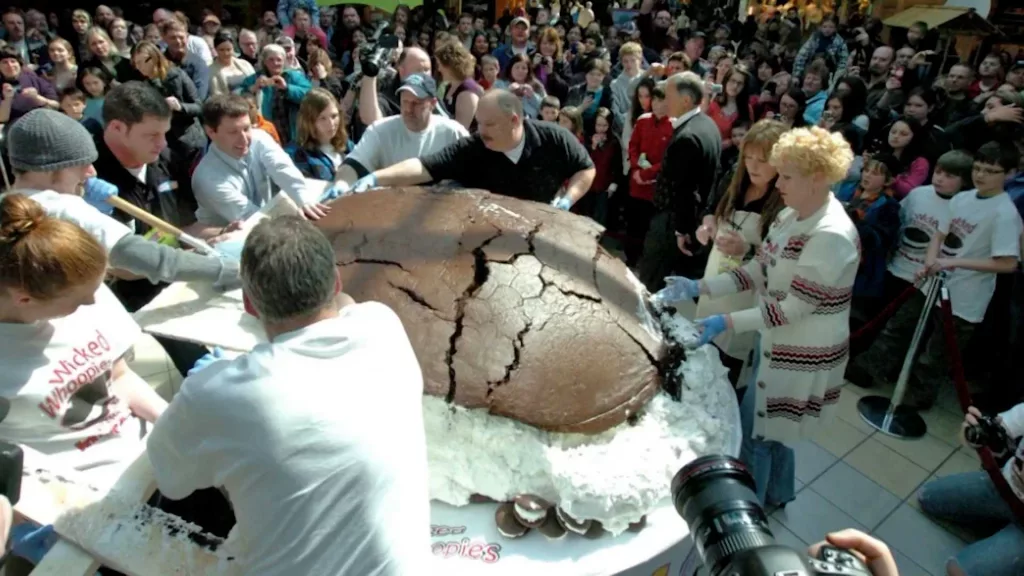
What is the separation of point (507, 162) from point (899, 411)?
8.22ft

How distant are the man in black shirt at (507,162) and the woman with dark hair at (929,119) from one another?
2.47 metres

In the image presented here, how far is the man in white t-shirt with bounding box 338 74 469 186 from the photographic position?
302 centimetres

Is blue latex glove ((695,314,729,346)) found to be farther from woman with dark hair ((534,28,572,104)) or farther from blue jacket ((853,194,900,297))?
woman with dark hair ((534,28,572,104))

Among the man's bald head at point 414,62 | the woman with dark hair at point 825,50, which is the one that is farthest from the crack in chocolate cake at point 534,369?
the woman with dark hair at point 825,50

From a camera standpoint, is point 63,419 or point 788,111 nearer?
point 63,419

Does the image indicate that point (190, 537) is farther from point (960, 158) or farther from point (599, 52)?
point (599, 52)

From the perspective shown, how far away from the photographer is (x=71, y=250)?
1344 mm

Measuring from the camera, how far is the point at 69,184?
6.20 feet

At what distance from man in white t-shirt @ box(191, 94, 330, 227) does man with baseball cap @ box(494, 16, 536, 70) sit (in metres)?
4.58

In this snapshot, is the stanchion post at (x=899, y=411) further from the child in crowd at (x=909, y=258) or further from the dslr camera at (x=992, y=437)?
the dslr camera at (x=992, y=437)

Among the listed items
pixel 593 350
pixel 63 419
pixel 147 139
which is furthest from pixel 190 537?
pixel 147 139

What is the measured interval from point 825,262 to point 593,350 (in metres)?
0.93

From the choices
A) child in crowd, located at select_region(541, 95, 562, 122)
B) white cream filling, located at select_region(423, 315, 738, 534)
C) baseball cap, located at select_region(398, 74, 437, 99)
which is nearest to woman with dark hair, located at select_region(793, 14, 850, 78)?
child in crowd, located at select_region(541, 95, 562, 122)

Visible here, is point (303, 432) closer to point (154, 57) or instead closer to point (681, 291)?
point (681, 291)
